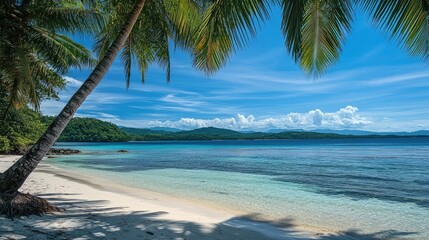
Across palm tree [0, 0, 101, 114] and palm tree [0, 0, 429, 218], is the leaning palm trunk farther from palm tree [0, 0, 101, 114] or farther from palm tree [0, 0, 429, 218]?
palm tree [0, 0, 101, 114]

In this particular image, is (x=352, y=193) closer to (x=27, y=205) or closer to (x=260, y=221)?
(x=260, y=221)

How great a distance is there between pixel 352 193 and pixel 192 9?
341 inches

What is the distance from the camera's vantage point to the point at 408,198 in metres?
11.1

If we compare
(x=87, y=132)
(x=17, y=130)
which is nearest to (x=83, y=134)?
(x=87, y=132)

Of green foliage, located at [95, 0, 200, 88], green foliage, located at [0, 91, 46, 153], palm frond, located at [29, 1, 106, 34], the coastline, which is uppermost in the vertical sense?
palm frond, located at [29, 1, 106, 34]

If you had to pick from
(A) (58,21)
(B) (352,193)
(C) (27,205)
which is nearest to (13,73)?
(A) (58,21)

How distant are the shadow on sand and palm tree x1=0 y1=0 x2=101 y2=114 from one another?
460 centimetres

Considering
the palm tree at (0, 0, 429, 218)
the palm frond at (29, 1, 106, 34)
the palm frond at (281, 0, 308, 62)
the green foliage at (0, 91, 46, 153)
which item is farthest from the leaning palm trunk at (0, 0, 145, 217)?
the green foliage at (0, 91, 46, 153)

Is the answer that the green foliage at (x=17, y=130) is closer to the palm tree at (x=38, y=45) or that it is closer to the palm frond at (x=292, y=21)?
the palm tree at (x=38, y=45)

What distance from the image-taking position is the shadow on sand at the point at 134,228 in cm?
477

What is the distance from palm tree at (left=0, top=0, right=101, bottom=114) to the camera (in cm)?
887

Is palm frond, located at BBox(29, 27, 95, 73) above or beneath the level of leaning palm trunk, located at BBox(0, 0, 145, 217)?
above

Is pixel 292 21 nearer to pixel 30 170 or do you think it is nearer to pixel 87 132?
pixel 30 170

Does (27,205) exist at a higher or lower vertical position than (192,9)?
lower
